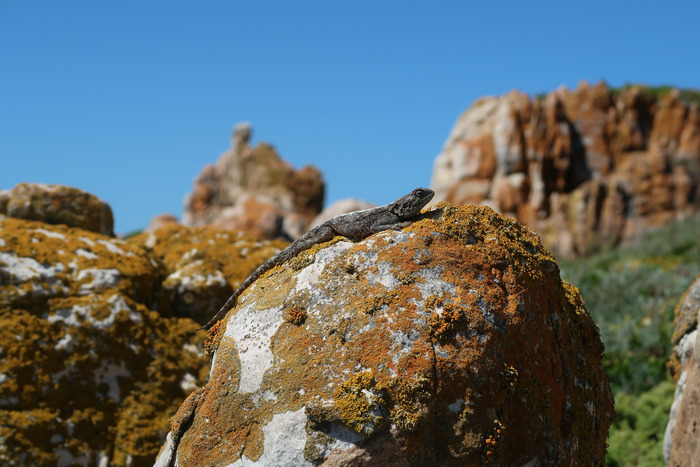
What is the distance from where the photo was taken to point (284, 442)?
3.40m

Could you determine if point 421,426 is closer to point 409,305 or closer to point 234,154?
point 409,305

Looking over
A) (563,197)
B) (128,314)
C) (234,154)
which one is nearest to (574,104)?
(563,197)

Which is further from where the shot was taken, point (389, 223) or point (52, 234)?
point (52, 234)

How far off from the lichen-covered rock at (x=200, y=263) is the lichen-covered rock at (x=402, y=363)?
2.72 m

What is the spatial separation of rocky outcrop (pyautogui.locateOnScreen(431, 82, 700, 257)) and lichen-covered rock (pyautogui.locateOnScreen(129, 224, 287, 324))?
2366 centimetres

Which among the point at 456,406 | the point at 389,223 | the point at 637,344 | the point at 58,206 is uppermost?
the point at 58,206

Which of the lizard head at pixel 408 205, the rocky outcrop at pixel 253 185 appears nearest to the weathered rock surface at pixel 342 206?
the rocky outcrop at pixel 253 185

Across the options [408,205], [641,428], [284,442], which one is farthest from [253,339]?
[641,428]

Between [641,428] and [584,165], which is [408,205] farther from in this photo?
[584,165]

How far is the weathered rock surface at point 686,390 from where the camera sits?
5.05 meters

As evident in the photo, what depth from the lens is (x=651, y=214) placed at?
3088cm

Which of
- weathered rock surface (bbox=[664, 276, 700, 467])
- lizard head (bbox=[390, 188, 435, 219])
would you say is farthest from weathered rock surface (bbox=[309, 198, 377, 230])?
lizard head (bbox=[390, 188, 435, 219])

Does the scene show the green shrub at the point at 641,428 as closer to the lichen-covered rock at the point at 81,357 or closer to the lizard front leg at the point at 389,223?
the lizard front leg at the point at 389,223

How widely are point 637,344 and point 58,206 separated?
9599 mm
